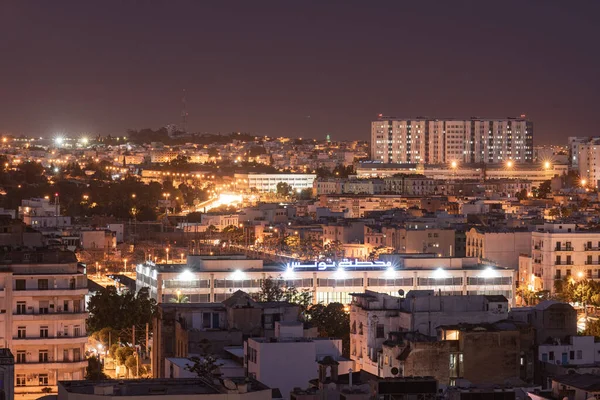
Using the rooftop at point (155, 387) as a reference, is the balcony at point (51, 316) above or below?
above

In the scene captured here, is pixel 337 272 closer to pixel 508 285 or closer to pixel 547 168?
pixel 508 285

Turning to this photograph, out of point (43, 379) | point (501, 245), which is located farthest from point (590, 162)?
point (43, 379)

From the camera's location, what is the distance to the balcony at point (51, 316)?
21.8m

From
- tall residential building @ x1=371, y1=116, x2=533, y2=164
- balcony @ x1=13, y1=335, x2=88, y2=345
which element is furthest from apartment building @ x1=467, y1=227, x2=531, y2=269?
tall residential building @ x1=371, y1=116, x2=533, y2=164

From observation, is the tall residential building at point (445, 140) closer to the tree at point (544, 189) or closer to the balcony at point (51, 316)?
the tree at point (544, 189)

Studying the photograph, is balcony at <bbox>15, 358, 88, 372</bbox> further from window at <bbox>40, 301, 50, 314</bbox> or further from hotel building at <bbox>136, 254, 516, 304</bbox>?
hotel building at <bbox>136, 254, 516, 304</bbox>

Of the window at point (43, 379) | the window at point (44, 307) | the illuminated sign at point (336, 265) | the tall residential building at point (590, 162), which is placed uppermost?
the tall residential building at point (590, 162)

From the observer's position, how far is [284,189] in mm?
107250

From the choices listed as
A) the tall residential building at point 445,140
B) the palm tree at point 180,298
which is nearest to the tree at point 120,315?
the palm tree at point 180,298

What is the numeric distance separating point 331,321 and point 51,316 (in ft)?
22.3

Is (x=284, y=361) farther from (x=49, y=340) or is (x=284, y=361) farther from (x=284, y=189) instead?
(x=284, y=189)

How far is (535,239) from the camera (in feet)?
135

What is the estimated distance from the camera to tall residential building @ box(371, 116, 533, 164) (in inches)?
4811

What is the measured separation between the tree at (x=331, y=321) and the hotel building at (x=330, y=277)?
17.4 feet
